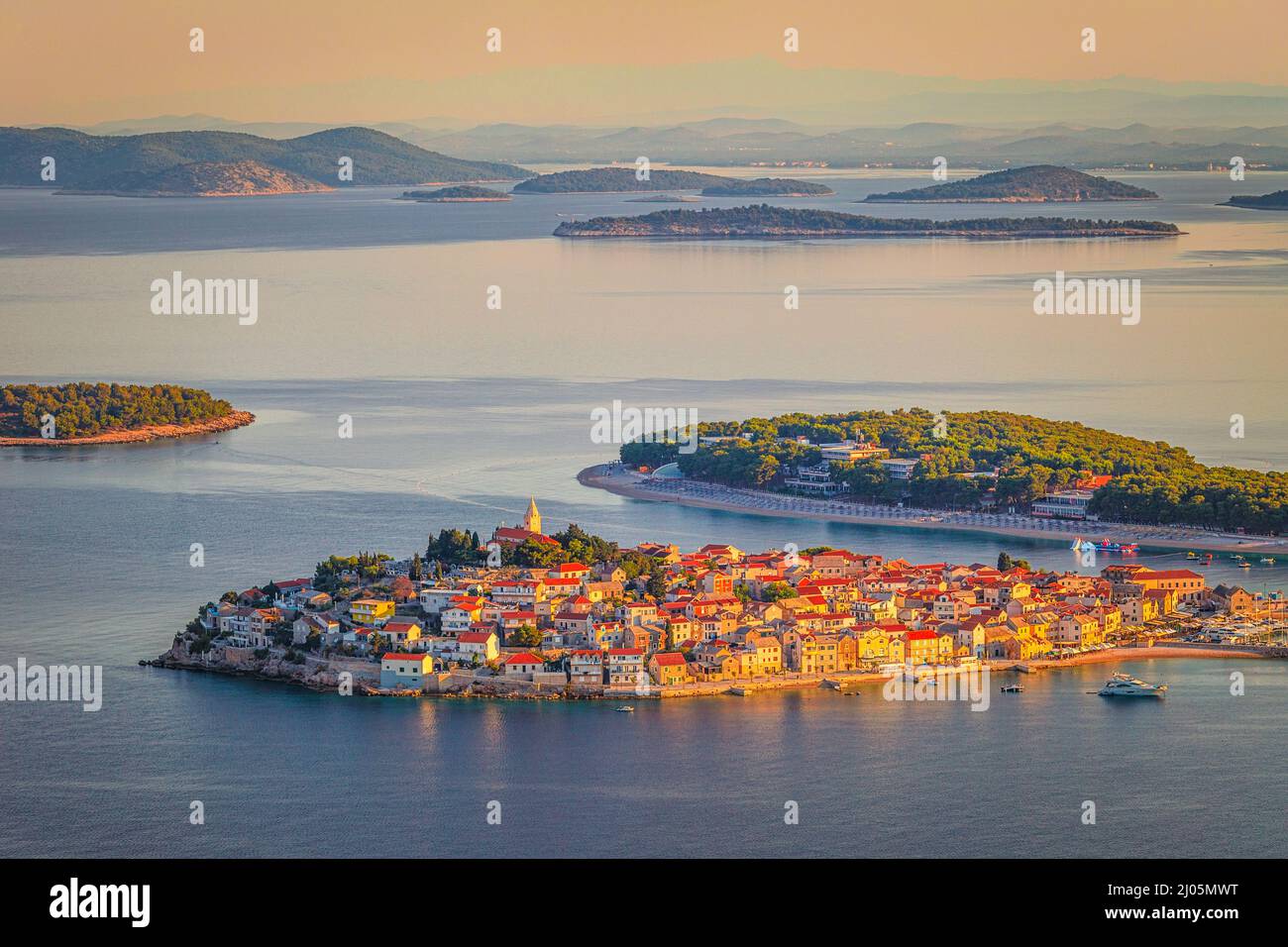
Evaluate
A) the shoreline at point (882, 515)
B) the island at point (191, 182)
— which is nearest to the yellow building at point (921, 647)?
the shoreline at point (882, 515)

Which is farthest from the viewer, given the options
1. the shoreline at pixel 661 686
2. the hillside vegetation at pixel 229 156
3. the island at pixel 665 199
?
the hillside vegetation at pixel 229 156

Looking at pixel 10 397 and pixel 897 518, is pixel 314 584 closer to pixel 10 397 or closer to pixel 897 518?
pixel 897 518

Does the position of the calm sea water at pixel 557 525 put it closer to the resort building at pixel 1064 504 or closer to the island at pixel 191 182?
the resort building at pixel 1064 504

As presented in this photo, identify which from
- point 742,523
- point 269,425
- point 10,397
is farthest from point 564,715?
point 10,397

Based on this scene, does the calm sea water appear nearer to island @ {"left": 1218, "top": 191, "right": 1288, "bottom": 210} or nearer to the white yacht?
the white yacht

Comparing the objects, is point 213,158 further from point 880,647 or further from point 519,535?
point 880,647

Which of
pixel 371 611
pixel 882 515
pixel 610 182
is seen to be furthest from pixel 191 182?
pixel 371 611
